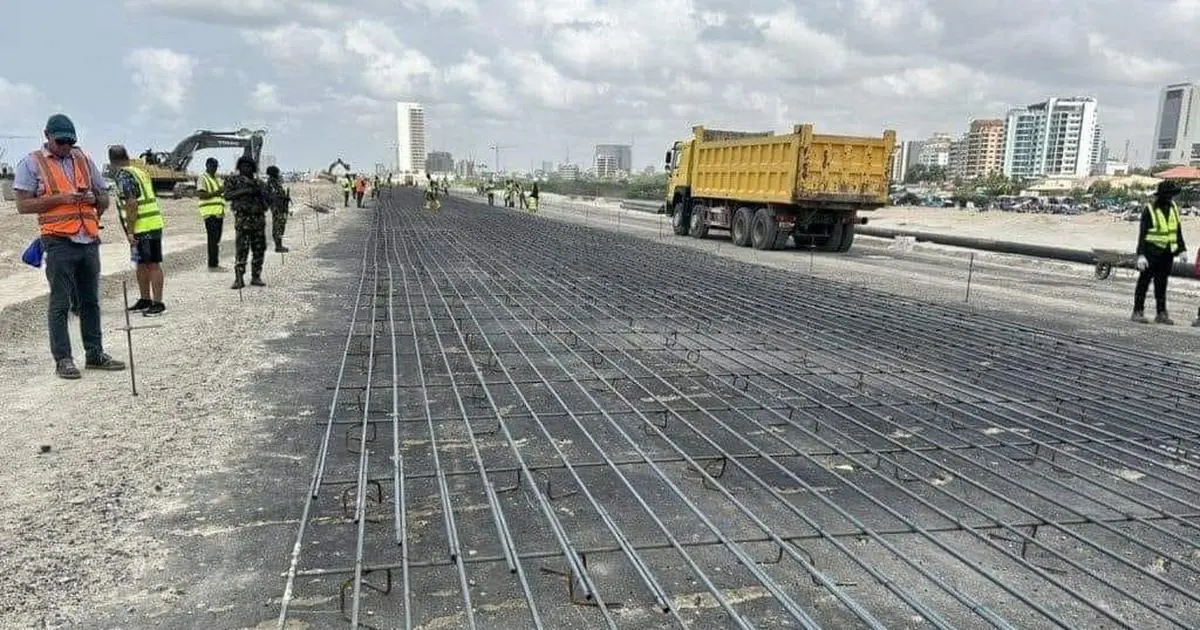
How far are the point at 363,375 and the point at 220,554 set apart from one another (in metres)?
2.52

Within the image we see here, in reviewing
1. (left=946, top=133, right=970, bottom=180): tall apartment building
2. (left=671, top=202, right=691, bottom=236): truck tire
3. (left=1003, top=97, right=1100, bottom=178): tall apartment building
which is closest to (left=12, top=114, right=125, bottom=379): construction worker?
(left=671, top=202, right=691, bottom=236): truck tire

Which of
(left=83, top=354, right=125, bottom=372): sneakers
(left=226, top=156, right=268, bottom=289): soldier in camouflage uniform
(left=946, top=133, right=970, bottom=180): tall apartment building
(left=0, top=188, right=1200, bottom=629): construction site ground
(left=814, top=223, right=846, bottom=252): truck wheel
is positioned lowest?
(left=0, top=188, right=1200, bottom=629): construction site ground

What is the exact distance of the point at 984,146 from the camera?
5773 inches

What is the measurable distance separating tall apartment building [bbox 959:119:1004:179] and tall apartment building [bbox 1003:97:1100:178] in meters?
10.5

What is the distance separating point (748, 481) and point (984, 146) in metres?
163

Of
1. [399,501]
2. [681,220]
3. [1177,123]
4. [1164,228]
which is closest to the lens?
[399,501]

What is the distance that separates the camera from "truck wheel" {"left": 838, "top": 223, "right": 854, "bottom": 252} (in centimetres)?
1595

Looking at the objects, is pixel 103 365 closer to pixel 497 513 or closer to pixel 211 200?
pixel 497 513

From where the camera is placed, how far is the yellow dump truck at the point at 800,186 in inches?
585

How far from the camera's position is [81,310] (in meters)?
5.09

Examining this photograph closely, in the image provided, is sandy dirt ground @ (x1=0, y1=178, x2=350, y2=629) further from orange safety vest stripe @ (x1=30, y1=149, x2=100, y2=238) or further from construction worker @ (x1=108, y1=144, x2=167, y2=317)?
orange safety vest stripe @ (x1=30, y1=149, x2=100, y2=238)

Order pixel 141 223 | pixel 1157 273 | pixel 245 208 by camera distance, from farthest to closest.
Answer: pixel 245 208 → pixel 1157 273 → pixel 141 223

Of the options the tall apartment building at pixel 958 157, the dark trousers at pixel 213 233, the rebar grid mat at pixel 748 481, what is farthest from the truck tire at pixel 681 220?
the tall apartment building at pixel 958 157

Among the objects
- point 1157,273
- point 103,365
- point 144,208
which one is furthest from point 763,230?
point 103,365
